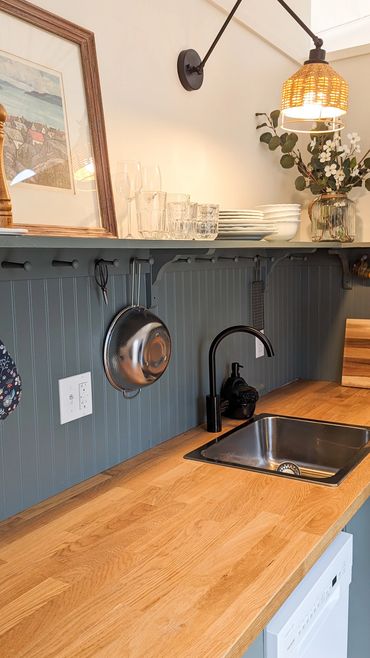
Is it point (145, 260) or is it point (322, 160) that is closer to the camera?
point (145, 260)

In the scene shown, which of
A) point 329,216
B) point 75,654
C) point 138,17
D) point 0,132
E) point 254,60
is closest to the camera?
point 75,654

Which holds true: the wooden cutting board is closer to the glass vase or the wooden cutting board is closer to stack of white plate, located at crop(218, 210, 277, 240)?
the glass vase

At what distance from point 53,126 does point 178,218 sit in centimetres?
38

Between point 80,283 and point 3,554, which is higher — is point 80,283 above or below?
above

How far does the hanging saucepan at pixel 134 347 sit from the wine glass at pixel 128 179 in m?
0.17

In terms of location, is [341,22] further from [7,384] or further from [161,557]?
[161,557]

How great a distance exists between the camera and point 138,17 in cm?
157

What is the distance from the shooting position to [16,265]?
1.23 meters

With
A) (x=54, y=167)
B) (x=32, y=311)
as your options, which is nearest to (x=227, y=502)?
(x=32, y=311)

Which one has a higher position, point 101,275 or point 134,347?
point 101,275

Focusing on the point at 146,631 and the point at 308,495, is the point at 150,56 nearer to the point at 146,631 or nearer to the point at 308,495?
the point at 308,495

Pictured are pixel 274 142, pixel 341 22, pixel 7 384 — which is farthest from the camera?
pixel 341 22

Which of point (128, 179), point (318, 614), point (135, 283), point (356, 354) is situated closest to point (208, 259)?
point (135, 283)

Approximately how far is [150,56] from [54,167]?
21.2 inches
